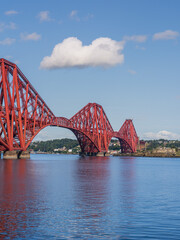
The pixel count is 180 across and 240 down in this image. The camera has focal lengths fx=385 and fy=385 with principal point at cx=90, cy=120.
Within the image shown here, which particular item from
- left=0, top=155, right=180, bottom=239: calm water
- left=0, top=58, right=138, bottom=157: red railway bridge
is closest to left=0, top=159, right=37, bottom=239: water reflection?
left=0, top=155, right=180, bottom=239: calm water

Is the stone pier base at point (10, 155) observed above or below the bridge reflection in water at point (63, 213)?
above

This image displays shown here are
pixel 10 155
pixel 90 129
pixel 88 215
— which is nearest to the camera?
pixel 88 215

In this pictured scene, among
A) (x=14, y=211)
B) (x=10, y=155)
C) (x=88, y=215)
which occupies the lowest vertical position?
(x=88, y=215)

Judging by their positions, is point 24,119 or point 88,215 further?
point 24,119

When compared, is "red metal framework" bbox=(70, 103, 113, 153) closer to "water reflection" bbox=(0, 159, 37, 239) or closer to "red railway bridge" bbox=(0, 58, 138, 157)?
"red railway bridge" bbox=(0, 58, 138, 157)

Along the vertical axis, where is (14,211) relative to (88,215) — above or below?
above

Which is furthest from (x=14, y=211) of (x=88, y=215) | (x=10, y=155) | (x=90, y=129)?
(x=90, y=129)

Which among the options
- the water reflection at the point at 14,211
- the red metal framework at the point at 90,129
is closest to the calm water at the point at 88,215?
the water reflection at the point at 14,211

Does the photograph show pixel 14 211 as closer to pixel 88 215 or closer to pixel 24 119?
pixel 88 215

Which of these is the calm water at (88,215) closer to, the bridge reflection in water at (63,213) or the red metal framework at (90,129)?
the bridge reflection in water at (63,213)

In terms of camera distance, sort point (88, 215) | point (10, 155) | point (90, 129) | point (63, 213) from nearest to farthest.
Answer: point (88, 215) < point (63, 213) < point (10, 155) < point (90, 129)

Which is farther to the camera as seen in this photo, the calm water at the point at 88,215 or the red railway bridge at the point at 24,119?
the red railway bridge at the point at 24,119

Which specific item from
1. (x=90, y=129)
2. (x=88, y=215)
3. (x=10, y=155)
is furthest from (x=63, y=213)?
(x=90, y=129)

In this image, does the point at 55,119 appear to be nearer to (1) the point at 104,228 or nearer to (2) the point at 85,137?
(2) the point at 85,137
